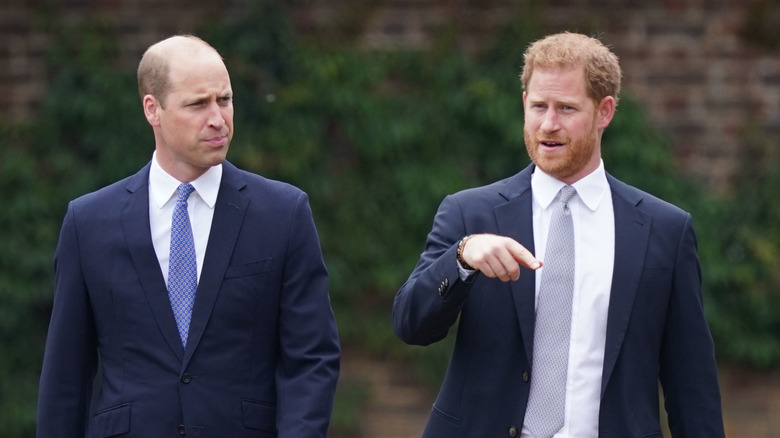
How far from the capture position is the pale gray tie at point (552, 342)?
356 cm

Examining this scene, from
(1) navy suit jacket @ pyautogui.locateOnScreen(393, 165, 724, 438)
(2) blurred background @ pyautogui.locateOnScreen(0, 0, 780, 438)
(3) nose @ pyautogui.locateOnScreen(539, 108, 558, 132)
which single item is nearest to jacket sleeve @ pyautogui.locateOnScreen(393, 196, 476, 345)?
(1) navy suit jacket @ pyautogui.locateOnScreen(393, 165, 724, 438)

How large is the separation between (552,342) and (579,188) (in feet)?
1.50

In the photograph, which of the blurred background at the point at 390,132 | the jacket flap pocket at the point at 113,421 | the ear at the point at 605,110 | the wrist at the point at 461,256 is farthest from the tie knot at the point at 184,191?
the blurred background at the point at 390,132

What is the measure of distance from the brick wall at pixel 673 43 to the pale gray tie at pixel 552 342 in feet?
11.3

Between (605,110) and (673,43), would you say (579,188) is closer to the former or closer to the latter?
(605,110)

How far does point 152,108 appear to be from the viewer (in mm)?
3834

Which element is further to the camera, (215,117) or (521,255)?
(215,117)

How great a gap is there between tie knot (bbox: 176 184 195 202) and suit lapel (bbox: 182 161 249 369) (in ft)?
0.27

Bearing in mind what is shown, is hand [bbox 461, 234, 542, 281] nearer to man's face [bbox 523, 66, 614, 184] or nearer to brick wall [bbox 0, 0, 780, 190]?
man's face [bbox 523, 66, 614, 184]

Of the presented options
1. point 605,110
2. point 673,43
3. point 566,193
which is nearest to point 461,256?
point 566,193

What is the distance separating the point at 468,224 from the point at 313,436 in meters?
0.73

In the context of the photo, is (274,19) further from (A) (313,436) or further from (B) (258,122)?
(A) (313,436)

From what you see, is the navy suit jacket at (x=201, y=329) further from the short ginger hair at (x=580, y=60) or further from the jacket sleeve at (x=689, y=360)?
the jacket sleeve at (x=689, y=360)

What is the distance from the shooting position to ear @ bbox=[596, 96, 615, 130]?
3770 millimetres
